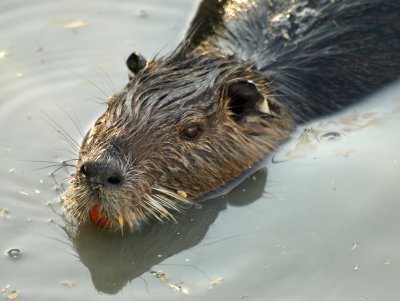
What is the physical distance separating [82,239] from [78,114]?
1488mm

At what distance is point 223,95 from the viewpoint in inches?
259

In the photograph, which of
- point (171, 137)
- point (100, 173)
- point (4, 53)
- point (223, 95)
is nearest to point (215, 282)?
point (100, 173)

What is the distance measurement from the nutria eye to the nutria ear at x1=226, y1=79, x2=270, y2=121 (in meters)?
0.32

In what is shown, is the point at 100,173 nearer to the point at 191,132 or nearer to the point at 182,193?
the point at 182,193

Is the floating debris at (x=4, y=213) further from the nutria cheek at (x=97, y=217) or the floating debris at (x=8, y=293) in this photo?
the floating debris at (x=8, y=293)

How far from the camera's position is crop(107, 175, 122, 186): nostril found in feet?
19.2

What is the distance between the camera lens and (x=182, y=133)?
644 cm

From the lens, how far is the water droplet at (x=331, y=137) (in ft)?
23.4

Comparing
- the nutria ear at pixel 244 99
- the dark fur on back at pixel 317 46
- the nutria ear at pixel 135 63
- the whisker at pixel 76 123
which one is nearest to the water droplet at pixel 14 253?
the whisker at pixel 76 123

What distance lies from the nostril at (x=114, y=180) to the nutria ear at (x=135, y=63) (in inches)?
49.6

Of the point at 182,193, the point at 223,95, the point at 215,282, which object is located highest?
the point at 223,95

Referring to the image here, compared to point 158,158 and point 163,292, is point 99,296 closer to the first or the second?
point 163,292

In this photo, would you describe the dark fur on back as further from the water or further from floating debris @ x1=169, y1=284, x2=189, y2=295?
floating debris @ x1=169, y1=284, x2=189, y2=295

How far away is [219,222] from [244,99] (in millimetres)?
867
